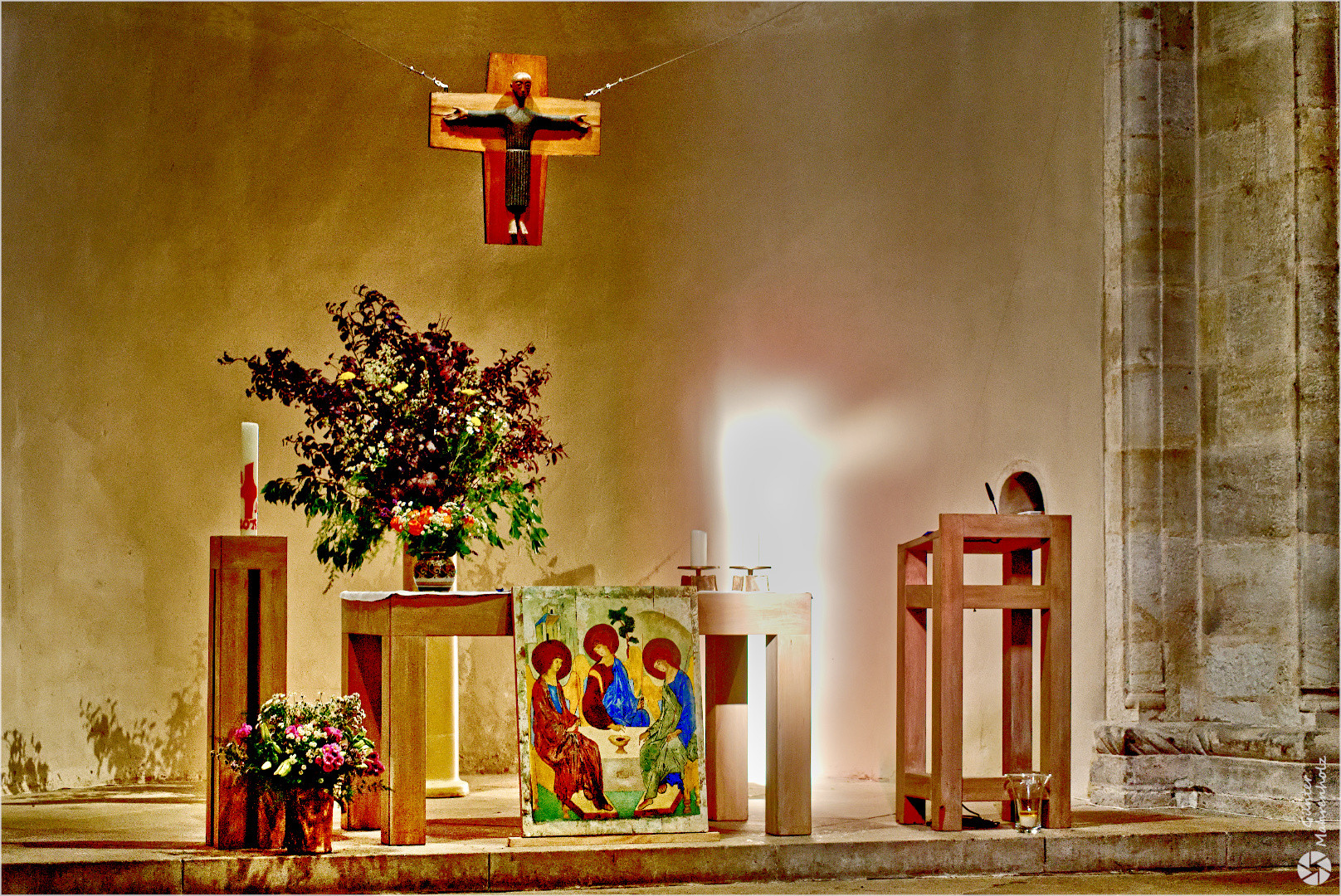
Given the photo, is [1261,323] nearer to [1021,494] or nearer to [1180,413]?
[1180,413]

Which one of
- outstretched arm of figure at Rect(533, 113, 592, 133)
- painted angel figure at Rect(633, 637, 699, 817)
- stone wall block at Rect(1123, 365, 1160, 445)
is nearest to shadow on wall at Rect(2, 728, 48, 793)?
painted angel figure at Rect(633, 637, 699, 817)

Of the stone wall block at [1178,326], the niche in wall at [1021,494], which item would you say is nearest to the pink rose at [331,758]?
the niche in wall at [1021,494]

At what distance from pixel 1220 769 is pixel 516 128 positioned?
4055 millimetres

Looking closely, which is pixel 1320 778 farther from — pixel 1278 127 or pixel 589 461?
pixel 589 461

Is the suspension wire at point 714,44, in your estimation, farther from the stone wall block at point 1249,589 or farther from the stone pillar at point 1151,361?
the stone wall block at point 1249,589

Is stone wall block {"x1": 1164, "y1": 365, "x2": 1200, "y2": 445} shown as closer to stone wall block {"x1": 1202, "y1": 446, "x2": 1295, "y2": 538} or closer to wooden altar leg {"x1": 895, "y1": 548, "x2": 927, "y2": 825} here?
Answer: stone wall block {"x1": 1202, "y1": 446, "x2": 1295, "y2": 538}

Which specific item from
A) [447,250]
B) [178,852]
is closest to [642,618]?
[178,852]

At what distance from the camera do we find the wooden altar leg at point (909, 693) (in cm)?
529

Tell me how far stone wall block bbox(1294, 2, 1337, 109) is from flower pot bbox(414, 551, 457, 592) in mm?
4026

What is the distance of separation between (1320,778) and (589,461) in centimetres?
360

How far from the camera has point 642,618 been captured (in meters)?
4.91

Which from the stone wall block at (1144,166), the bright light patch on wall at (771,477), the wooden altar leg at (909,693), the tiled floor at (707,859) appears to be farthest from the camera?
the bright light patch on wall at (771,477)

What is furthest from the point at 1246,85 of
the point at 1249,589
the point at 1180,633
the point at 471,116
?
the point at 471,116

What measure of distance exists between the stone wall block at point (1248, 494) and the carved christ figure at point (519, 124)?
10.3 ft
